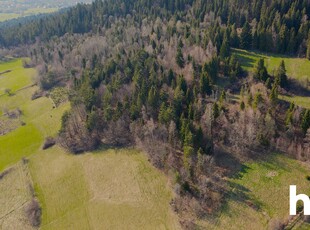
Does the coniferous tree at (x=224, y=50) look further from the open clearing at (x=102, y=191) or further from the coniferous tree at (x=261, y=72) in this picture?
the open clearing at (x=102, y=191)

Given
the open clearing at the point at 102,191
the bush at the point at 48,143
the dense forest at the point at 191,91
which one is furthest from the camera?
the bush at the point at 48,143

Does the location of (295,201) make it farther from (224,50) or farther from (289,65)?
(224,50)

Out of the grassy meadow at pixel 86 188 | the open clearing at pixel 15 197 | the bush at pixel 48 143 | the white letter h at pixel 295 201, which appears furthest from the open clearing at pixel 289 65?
the open clearing at pixel 15 197

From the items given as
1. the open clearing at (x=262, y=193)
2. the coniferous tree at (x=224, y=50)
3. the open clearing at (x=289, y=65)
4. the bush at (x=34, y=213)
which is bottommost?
the bush at (x=34, y=213)

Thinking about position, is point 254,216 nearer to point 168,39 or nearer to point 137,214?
point 137,214

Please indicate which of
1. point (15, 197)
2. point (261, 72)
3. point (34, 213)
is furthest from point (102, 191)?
point (261, 72)

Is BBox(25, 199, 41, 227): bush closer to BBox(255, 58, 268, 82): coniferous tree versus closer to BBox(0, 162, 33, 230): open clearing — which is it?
BBox(0, 162, 33, 230): open clearing

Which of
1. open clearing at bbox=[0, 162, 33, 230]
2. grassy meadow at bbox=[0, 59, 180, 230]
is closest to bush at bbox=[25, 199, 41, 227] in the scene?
open clearing at bbox=[0, 162, 33, 230]

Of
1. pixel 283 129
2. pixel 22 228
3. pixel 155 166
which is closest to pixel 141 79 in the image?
pixel 155 166
